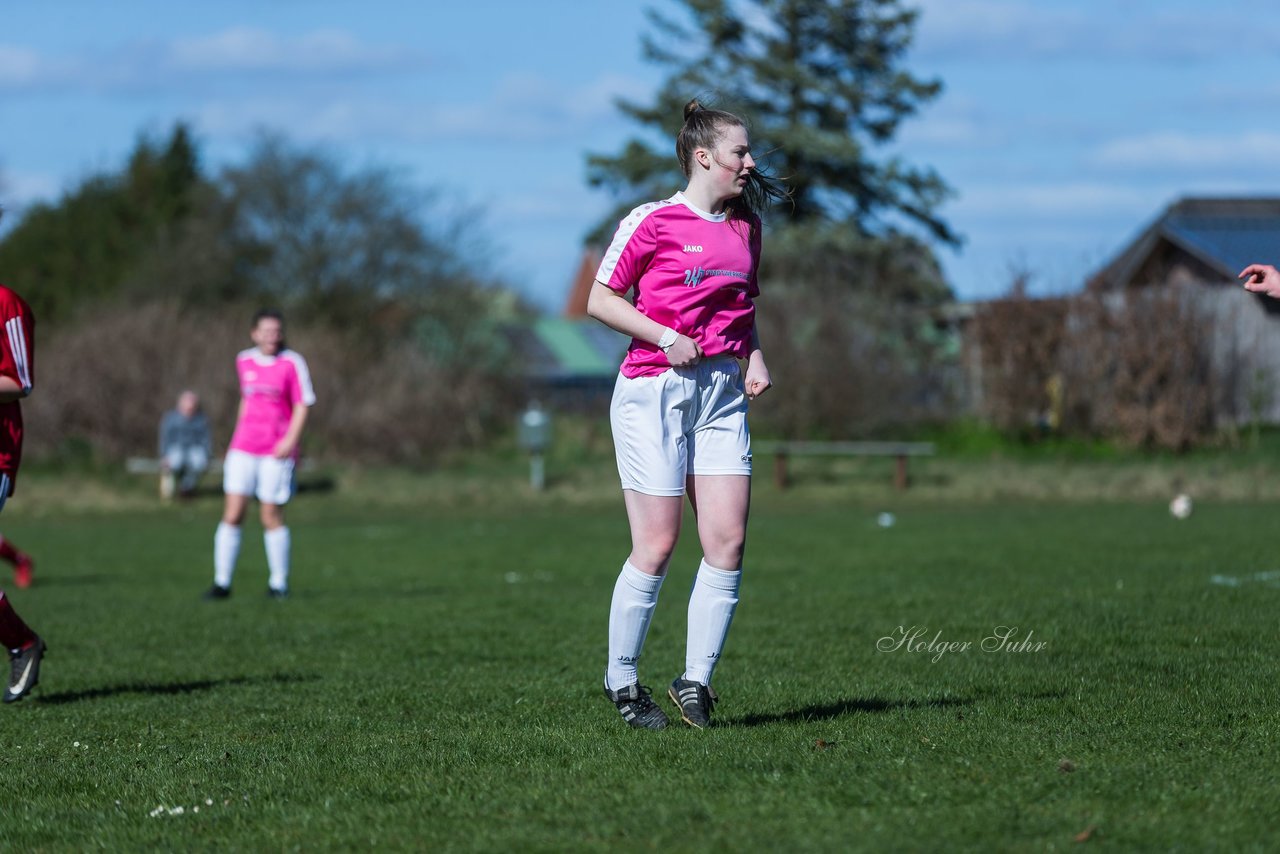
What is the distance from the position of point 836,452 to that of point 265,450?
18.6 metres

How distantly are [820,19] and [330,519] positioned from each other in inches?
815

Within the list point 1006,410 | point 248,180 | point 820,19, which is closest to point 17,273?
point 248,180

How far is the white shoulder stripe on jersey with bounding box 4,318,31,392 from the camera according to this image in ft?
21.3

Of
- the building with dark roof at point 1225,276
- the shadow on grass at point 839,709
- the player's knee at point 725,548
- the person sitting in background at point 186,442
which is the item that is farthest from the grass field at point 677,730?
the building with dark roof at point 1225,276

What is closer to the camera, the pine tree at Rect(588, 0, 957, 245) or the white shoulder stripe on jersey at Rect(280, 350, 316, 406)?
the white shoulder stripe on jersey at Rect(280, 350, 316, 406)

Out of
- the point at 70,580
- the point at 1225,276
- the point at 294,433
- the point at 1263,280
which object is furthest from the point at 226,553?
the point at 1225,276

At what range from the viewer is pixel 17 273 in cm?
5328

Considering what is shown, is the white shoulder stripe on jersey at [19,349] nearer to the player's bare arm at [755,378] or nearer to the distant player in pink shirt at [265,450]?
the player's bare arm at [755,378]

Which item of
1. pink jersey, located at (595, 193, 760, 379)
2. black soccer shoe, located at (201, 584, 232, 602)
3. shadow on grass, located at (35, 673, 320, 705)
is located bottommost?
black soccer shoe, located at (201, 584, 232, 602)

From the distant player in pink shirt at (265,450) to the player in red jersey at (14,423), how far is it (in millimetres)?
5282

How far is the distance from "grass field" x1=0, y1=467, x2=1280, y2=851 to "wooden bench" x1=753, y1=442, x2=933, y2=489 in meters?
13.8

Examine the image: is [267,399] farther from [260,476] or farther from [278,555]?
[278,555]

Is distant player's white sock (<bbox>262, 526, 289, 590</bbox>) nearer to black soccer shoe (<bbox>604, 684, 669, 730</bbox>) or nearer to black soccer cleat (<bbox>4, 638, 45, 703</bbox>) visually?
black soccer cleat (<bbox>4, 638, 45, 703</bbox>)

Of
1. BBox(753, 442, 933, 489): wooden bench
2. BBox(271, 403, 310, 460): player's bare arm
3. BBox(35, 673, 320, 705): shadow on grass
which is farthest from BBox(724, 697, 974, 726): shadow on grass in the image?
BBox(753, 442, 933, 489): wooden bench
